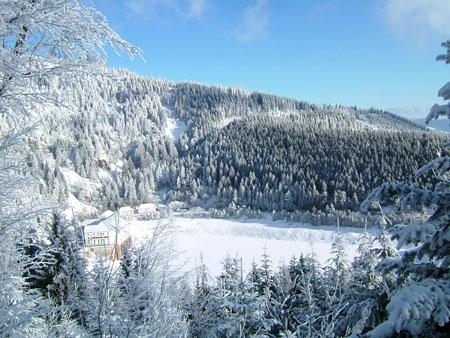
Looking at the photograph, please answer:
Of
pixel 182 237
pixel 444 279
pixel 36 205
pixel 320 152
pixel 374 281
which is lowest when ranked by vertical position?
pixel 182 237

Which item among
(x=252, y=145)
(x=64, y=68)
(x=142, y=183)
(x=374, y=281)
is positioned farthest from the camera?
(x=252, y=145)

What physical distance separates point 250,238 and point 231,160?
37450mm

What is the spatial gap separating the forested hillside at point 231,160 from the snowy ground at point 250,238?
7.50 meters

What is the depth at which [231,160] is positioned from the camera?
86312mm

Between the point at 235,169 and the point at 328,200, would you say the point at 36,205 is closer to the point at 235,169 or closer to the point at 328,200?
the point at 328,200

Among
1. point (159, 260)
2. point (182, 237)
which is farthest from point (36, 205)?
point (182, 237)

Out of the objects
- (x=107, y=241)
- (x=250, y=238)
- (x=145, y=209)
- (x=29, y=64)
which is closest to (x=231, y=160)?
(x=145, y=209)

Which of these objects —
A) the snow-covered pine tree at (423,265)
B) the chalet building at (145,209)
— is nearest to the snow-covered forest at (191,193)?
the snow-covered pine tree at (423,265)

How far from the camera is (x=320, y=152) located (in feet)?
266

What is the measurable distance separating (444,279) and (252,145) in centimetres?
8980

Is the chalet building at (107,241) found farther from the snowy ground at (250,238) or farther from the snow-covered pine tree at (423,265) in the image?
the snowy ground at (250,238)

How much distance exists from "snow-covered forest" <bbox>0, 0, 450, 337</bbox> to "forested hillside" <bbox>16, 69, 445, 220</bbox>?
484mm

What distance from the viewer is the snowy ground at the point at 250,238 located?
4212 centimetres

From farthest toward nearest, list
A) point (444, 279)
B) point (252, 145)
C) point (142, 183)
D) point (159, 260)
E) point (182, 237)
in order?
point (252, 145), point (142, 183), point (182, 237), point (159, 260), point (444, 279)
